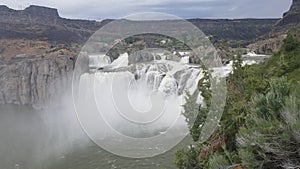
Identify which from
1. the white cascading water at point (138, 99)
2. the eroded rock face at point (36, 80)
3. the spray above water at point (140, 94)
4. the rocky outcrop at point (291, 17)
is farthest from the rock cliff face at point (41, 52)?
the rocky outcrop at point (291, 17)

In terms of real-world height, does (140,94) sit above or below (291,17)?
below

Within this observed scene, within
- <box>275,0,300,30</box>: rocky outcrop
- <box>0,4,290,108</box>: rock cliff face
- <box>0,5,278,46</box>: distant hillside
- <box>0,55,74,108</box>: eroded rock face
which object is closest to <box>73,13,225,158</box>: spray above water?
<box>0,55,74,108</box>: eroded rock face

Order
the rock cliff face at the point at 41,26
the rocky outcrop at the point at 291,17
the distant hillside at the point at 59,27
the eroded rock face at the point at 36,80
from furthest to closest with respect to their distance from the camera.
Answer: the rock cliff face at the point at 41,26
the rocky outcrop at the point at 291,17
the distant hillside at the point at 59,27
the eroded rock face at the point at 36,80

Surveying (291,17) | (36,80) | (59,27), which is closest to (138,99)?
(36,80)

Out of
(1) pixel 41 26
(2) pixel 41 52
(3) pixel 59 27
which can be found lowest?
(2) pixel 41 52

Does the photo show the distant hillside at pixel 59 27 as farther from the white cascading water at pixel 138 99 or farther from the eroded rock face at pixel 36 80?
the white cascading water at pixel 138 99

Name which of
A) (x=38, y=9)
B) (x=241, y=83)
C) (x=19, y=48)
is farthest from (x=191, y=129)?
(x=38, y=9)

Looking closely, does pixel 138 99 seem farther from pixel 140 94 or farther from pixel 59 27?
pixel 59 27

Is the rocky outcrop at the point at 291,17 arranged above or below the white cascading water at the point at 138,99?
above
